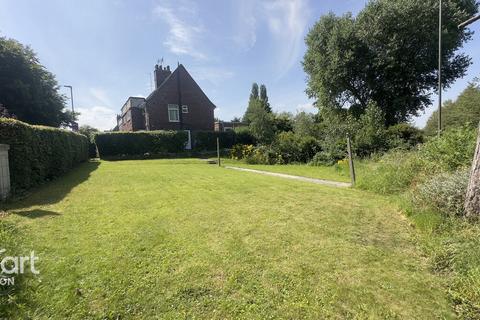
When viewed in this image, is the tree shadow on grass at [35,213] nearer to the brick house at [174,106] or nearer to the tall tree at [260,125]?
the tall tree at [260,125]

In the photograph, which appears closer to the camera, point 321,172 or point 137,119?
point 321,172

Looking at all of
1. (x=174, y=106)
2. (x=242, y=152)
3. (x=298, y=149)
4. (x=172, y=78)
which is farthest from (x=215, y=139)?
(x=298, y=149)

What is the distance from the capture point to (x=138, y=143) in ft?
79.7

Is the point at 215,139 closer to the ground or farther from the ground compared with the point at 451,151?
farther from the ground

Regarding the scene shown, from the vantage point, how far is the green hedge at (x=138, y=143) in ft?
76.4

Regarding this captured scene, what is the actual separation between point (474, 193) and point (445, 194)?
20.1 inches

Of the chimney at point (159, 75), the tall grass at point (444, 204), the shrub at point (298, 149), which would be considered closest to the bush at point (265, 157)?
the shrub at point (298, 149)

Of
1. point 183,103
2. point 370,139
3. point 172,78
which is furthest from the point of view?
point 183,103

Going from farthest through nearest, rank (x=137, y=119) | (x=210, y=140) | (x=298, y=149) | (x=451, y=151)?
(x=137, y=119), (x=210, y=140), (x=298, y=149), (x=451, y=151)

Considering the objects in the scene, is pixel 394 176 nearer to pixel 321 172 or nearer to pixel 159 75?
pixel 321 172

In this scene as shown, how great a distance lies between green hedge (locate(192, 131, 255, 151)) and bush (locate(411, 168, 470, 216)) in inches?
934

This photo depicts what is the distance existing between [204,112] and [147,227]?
91.6ft

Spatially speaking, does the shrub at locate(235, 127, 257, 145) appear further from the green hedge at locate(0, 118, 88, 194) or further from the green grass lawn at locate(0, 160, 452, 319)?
the green grass lawn at locate(0, 160, 452, 319)

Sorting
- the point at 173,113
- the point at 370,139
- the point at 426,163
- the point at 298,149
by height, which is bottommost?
the point at 426,163
